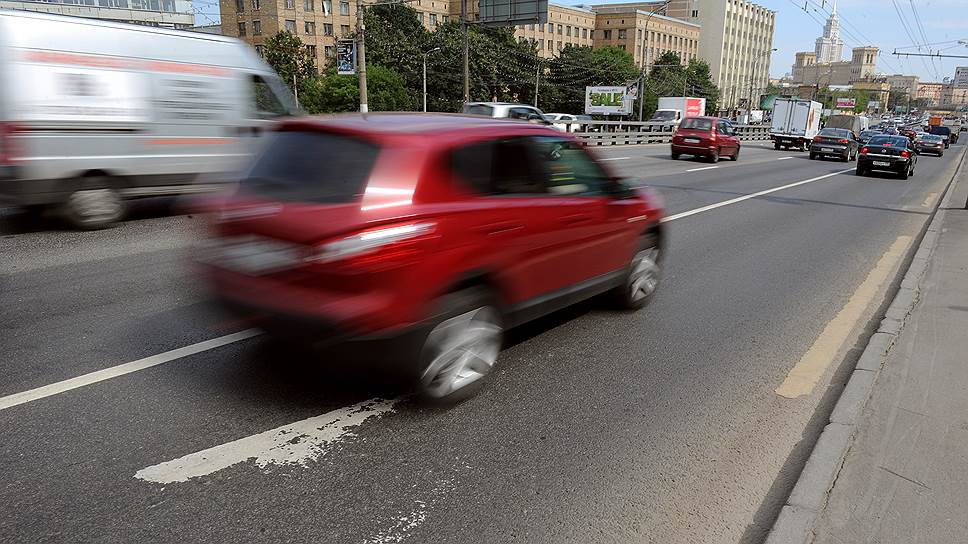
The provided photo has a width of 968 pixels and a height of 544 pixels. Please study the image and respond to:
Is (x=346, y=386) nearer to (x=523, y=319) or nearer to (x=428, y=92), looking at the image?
(x=523, y=319)

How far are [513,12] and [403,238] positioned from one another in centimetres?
3287

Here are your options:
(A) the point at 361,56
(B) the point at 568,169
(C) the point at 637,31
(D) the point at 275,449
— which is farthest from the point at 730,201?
(C) the point at 637,31

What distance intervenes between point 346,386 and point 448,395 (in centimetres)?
68

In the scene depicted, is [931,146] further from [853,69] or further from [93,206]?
[853,69]

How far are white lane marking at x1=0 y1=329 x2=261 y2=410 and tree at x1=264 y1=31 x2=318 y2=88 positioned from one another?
265 ft

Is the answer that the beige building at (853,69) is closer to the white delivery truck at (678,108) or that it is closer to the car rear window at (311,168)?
the white delivery truck at (678,108)

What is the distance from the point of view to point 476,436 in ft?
12.0

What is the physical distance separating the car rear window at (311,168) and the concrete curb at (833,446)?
2517 millimetres

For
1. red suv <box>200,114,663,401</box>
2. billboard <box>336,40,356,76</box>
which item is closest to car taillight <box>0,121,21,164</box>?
red suv <box>200,114,663,401</box>

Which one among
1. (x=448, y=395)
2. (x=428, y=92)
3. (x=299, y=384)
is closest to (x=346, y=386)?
(x=299, y=384)

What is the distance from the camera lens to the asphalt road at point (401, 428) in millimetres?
2902

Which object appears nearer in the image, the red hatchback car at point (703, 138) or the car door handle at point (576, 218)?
the car door handle at point (576, 218)

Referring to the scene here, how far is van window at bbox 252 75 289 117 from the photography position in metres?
9.73

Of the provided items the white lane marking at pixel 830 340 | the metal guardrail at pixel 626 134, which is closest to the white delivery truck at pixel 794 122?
the metal guardrail at pixel 626 134
